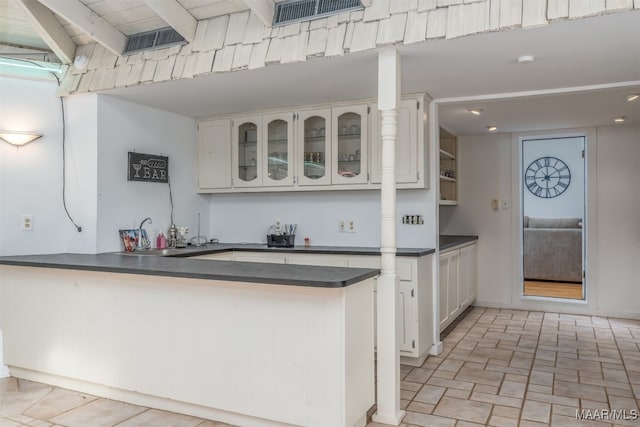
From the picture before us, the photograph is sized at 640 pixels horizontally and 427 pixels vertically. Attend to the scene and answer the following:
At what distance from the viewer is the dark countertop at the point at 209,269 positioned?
229 centimetres

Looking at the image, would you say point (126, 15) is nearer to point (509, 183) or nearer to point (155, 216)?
point (155, 216)

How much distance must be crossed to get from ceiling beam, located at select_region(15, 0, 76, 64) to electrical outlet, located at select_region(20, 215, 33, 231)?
1.20 metres

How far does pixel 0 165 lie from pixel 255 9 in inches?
85.4

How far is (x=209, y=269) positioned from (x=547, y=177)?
754 centimetres

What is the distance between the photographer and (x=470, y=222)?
5887 millimetres

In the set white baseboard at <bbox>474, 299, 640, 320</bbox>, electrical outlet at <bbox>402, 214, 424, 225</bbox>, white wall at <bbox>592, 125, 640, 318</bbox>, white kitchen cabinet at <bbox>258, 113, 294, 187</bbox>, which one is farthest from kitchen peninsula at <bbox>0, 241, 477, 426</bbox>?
white wall at <bbox>592, 125, 640, 318</bbox>

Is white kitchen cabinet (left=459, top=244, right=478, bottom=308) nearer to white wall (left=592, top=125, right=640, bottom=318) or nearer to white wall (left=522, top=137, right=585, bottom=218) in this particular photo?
white wall (left=592, top=125, right=640, bottom=318)

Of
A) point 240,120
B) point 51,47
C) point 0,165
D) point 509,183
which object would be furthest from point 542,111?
point 0,165

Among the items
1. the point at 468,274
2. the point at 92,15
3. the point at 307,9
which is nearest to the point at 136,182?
the point at 92,15

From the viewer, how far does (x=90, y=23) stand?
10.3 ft

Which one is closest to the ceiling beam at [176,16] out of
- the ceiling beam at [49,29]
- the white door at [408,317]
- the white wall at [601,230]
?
the ceiling beam at [49,29]

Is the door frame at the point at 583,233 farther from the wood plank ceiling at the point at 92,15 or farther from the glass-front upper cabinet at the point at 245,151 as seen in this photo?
the wood plank ceiling at the point at 92,15

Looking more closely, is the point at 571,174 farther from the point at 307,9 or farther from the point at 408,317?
the point at 307,9

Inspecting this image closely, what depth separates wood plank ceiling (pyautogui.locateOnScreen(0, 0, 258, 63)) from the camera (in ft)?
9.71
